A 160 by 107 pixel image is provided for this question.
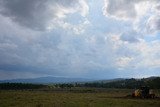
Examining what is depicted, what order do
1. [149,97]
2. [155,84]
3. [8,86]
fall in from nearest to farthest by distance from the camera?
[149,97]
[155,84]
[8,86]

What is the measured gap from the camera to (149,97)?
7619cm

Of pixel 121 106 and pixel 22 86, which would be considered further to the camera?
pixel 22 86

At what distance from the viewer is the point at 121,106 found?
50719mm

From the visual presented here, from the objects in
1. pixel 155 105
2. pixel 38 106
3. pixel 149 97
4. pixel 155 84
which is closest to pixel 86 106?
pixel 38 106

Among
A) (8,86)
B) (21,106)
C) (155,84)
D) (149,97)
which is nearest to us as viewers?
(21,106)

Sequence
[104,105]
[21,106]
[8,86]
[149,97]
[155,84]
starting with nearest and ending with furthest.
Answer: [21,106]
[104,105]
[149,97]
[155,84]
[8,86]

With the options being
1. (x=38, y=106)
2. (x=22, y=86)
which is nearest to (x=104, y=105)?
(x=38, y=106)

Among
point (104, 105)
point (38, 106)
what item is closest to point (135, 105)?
point (104, 105)

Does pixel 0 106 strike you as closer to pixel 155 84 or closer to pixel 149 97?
pixel 149 97

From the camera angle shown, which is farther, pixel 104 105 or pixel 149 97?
pixel 149 97

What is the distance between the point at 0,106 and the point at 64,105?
10.7 m

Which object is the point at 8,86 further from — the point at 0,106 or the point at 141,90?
the point at 0,106

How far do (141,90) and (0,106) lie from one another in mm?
41786

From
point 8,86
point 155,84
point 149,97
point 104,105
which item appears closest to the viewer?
point 104,105
